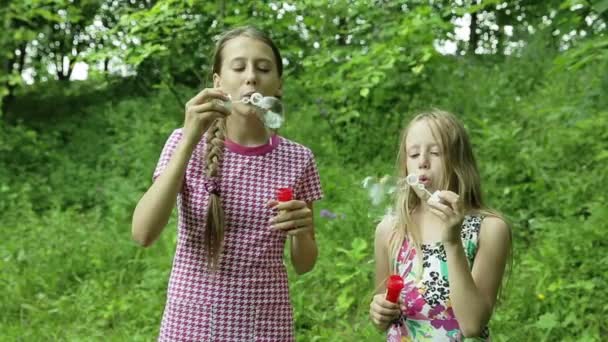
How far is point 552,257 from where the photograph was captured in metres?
3.91

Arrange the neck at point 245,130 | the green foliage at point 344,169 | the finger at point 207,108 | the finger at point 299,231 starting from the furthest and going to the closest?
1. the green foliage at point 344,169
2. the neck at point 245,130
3. the finger at point 299,231
4. the finger at point 207,108

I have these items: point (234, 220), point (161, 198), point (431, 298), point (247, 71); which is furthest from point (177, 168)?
point (431, 298)

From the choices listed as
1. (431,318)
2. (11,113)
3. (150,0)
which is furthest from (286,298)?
(11,113)

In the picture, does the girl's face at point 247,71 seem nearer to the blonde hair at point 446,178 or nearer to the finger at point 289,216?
the finger at point 289,216

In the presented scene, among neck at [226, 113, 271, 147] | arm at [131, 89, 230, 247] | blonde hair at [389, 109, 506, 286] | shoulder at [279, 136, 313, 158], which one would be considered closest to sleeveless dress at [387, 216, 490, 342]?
blonde hair at [389, 109, 506, 286]

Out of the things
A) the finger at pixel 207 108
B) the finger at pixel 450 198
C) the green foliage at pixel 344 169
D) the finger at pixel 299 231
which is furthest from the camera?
the green foliage at pixel 344 169

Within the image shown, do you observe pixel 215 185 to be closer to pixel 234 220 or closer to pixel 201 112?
pixel 234 220

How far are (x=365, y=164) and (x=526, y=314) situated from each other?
113 inches

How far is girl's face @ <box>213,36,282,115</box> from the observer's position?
1.78 meters

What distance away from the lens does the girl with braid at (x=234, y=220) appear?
1.74 meters

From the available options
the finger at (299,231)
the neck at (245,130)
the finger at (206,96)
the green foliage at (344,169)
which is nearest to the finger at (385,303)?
the finger at (299,231)

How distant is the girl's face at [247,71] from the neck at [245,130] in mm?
47

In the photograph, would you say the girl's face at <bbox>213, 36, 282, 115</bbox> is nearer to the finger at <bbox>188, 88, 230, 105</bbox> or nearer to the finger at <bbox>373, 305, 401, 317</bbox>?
the finger at <bbox>188, 88, 230, 105</bbox>

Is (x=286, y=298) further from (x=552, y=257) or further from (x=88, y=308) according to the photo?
(x=88, y=308)
